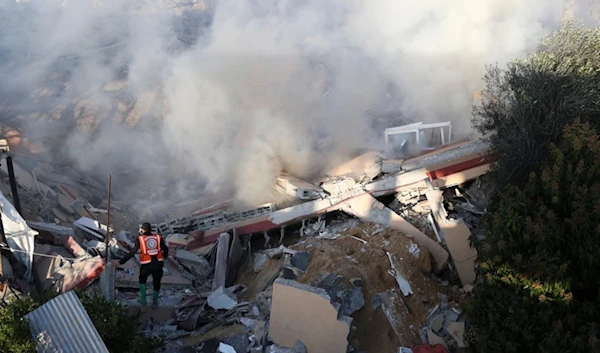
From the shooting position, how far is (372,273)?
654 centimetres

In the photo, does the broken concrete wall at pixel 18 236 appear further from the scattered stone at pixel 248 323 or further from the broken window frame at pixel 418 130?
the broken window frame at pixel 418 130

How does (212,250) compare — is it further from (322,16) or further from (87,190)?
(322,16)

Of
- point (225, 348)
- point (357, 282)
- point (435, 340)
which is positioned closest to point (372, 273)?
point (357, 282)

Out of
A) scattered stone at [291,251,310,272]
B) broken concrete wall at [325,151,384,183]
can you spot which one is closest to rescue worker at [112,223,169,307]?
scattered stone at [291,251,310,272]

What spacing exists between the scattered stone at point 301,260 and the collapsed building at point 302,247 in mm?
19

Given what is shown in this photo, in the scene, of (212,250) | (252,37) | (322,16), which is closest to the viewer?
(212,250)

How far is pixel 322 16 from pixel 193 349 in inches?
446

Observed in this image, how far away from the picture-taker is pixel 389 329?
19.0 feet

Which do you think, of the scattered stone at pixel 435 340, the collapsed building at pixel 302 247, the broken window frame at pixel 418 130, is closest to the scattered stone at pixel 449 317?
the collapsed building at pixel 302 247

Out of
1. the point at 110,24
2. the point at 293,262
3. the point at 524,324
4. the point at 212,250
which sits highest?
the point at 110,24

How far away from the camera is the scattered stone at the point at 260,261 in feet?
25.1

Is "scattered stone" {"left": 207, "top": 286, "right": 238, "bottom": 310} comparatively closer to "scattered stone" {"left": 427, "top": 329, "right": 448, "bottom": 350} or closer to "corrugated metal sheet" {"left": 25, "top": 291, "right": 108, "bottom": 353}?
"corrugated metal sheet" {"left": 25, "top": 291, "right": 108, "bottom": 353}

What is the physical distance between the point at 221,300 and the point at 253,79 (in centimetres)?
745

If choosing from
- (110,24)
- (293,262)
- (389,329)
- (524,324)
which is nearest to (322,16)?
(110,24)
